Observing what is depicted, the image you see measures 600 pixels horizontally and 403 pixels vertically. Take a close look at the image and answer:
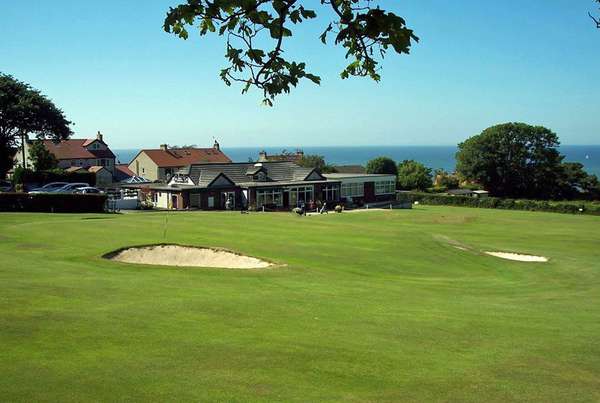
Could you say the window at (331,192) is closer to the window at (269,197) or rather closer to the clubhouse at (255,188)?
the clubhouse at (255,188)

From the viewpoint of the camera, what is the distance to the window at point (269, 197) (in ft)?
239

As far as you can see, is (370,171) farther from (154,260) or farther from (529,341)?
(529,341)

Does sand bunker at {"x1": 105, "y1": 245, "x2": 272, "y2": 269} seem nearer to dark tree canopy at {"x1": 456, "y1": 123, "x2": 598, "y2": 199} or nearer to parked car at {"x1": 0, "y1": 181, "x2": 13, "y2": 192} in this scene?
parked car at {"x1": 0, "y1": 181, "x2": 13, "y2": 192}

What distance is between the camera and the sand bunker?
86.1ft

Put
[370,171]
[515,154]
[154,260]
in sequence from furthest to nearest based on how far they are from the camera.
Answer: [370,171], [515,154], [154,260]

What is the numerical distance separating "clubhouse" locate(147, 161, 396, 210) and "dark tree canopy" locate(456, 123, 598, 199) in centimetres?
2307

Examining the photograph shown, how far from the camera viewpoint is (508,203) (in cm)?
8281

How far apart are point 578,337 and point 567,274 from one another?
15136 millimetres

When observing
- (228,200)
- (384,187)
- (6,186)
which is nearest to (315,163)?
(384,187)

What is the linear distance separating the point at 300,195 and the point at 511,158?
43447 millimetres

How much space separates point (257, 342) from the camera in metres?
11.8

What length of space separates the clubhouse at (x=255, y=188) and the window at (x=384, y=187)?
1.29 metres

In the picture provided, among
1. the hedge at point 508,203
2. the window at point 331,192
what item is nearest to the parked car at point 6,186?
the window at point 331,192

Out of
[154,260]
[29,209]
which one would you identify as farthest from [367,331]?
[29,209]
